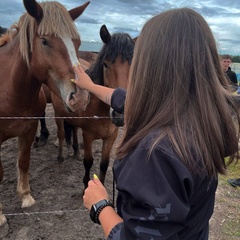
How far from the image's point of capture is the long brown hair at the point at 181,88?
94cm

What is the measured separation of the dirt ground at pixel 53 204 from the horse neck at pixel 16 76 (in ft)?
4.04

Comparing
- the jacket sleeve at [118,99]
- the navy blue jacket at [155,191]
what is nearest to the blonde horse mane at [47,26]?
the jacket sleeve at [118,99]

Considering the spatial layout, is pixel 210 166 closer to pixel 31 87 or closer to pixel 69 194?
pixel 31 87

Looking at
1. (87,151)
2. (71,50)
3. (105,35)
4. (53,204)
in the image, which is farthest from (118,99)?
(53,204)

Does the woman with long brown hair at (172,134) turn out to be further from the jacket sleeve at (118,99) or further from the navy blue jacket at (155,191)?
the jacket sleeve at (118,99)

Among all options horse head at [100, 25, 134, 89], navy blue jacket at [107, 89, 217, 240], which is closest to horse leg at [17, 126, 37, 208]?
horse head at [100, 25, 134, 89]

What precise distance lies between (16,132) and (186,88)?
7.70ft

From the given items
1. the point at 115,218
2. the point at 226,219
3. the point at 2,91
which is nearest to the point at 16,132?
the point at 2,91

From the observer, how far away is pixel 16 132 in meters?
2.91

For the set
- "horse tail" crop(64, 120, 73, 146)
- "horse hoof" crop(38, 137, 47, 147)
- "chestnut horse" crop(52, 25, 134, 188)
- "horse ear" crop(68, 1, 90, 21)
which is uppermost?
"horse ear" crop(68, 1, 90, 21)

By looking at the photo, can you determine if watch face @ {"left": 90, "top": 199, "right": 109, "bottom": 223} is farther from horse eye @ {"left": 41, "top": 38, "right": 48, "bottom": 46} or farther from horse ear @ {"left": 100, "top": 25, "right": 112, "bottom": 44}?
horse ear @ {"left": 100, "top": 25, "right": 112, "bottom": 44}

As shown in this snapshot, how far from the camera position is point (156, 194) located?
83cm

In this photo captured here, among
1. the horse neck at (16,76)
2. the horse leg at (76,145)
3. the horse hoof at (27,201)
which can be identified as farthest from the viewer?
the horse leg at (76,145)

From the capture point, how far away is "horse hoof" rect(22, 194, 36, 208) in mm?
3282
